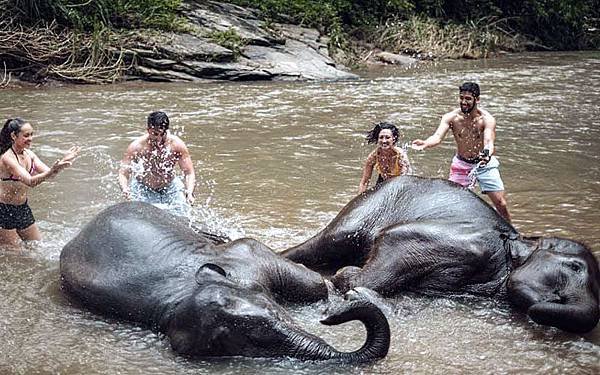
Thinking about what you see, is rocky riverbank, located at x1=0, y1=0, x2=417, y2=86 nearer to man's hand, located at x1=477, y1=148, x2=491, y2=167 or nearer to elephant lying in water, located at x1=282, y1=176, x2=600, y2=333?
man's hand, located at x1=477, y1=148, x2=491, y2=167

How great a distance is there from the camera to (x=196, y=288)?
4.12 m

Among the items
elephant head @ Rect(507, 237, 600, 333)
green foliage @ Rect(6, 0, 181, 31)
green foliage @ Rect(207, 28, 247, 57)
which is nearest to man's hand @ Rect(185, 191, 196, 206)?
elephant head @ Rect(507, 237, 600, 333)

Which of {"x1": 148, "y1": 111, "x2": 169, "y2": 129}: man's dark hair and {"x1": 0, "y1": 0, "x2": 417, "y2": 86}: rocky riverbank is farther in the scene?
{"x1": 0, "y1": 0, "x2": 417, "y2": 86}: rocky riverbank

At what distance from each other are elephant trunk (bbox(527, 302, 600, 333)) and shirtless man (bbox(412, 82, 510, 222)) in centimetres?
226

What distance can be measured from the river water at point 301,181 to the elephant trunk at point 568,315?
0.23ft

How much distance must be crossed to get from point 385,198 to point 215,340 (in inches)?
72.3

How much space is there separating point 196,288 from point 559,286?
199 centimetres

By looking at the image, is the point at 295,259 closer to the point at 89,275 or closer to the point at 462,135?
the point at 89,275

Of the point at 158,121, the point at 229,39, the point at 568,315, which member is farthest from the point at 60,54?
the point at 568,315

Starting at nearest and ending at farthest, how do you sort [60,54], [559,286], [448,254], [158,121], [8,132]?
[559,286] → [448,254] → [8,132] → [158,121] → [60,54]

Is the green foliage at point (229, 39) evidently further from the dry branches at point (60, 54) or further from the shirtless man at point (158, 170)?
the shirtless man at point (158, 170)

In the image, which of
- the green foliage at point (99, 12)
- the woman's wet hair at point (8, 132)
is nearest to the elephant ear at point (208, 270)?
the woman's wet hair at point (8, 132)

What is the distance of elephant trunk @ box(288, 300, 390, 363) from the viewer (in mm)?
3783

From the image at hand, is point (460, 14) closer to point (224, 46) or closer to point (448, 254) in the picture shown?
point (224, 46)
